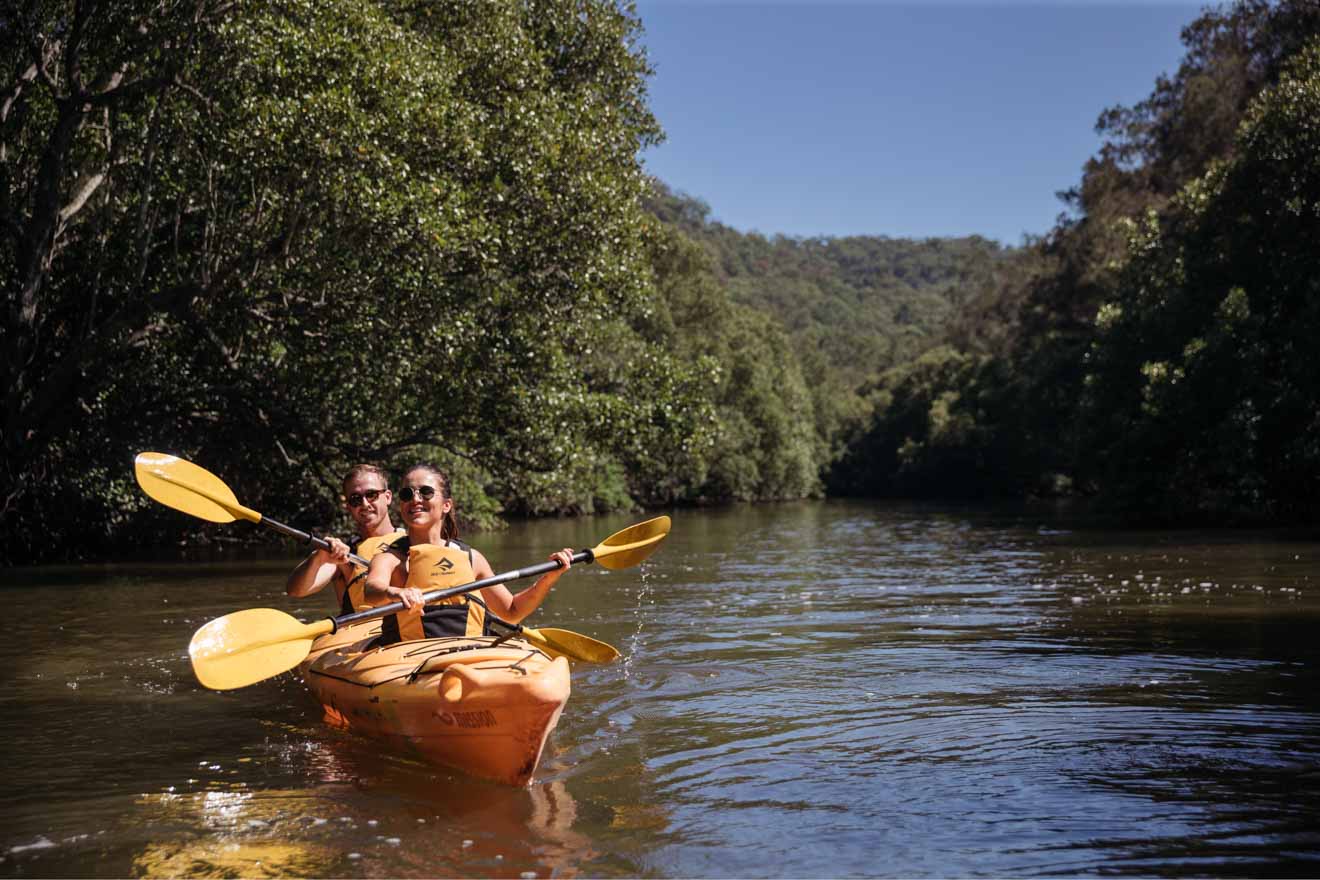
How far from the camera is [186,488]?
7.21 metres

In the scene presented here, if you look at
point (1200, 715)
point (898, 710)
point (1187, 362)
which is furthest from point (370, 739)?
point (1187, 362)

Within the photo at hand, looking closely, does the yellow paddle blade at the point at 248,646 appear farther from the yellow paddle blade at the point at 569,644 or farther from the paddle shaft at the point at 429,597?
the yellow paddle blade at the point at 569,644

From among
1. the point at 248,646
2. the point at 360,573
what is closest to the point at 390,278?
the point at 360,573

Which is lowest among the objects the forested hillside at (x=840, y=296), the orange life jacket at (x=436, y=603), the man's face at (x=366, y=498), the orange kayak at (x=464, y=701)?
the orange kayak at (x=464, y=701)

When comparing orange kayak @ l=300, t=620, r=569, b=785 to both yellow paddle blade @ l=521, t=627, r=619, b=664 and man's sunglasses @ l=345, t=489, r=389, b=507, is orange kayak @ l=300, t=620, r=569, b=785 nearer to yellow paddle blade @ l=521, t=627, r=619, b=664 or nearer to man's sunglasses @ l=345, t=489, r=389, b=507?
yellow paddle blade @ l=521, t=627, r=619, b=664

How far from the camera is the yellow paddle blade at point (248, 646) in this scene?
5.50 meters

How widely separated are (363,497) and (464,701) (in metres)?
2.01

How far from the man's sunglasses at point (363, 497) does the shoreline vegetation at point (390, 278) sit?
7.41 meters

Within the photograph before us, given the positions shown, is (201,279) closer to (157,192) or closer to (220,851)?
(157,192)

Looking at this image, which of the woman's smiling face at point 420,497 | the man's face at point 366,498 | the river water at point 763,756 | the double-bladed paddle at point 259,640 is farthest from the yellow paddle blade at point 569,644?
the man's face at point 366,498

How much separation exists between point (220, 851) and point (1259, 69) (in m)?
36.7

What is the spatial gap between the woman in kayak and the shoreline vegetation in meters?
8.07

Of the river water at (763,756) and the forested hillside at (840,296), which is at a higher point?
the forested hillside at (840,296)

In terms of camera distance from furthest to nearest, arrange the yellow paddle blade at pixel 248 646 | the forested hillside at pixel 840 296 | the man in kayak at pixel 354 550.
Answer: the forested hillside at pixel 840 296
the man in kayak at pixel 354 550
the yellow paddle blade at pixel 248 646
